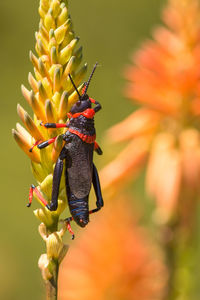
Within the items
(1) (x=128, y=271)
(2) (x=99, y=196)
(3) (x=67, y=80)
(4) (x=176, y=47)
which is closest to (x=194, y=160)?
(4) (x=176, y=47)

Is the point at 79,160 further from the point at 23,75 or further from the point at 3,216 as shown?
the point at 23,75

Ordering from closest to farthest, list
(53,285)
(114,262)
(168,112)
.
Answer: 1. (53,285)
2. (114,262)
3. (168,112)

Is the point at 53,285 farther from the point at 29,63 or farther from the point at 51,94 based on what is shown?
the point at 29,63

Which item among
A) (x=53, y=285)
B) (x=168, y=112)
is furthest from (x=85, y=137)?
(x=168, y=112)

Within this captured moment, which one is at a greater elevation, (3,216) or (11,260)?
(11,260)

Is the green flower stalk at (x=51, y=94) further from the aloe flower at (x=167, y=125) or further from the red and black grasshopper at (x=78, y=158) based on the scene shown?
the aloe flower at (x=167, y=125)

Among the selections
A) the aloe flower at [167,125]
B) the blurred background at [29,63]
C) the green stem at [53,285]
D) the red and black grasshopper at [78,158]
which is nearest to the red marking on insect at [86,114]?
the red and black grasshopper at [78,158]

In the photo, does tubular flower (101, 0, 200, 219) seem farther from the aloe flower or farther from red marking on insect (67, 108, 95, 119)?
red marking on insect (67, 108, 95, 119)
